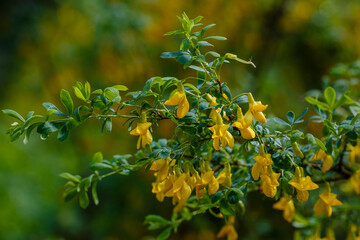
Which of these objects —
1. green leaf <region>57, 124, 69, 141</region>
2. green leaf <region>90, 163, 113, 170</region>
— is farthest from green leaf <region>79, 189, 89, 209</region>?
green leaf <region>57, 124, 69, 141</region>

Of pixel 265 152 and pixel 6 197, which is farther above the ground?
pixel 6 197

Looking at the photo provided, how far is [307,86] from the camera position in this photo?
8.66 feet

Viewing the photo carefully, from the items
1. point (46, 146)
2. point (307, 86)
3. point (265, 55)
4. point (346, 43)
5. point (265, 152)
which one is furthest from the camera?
point (46, 146)

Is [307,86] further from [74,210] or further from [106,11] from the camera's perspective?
[74,210]

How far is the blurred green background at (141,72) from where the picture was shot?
7.50 ft

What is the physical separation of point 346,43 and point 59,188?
7.18 feet

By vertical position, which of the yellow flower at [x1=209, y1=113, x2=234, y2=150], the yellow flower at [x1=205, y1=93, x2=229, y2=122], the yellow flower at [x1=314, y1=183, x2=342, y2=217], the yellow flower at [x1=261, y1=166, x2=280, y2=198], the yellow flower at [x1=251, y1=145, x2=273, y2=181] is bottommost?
the yellow flower at [x1=314, y1=183, x2=342, y2=217]

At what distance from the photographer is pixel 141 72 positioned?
98.7 inches

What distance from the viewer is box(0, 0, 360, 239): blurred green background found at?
90.0 inches

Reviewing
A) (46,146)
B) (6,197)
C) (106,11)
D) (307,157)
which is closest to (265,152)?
(307,157)

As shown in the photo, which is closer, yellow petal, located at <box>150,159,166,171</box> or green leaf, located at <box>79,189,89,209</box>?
yellow petal, located at <box>150,159,166,171</box>

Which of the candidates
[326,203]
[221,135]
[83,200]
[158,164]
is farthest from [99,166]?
[326,203]

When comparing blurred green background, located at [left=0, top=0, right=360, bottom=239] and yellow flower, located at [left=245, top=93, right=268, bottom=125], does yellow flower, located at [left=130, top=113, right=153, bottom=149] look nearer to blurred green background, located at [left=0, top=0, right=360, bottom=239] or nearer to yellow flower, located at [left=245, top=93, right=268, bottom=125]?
yellow flower, located at [left=245, top=93, right=268, bottom=125]

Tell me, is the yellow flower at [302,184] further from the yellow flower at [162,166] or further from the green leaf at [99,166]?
the green leaf at [99,166]
